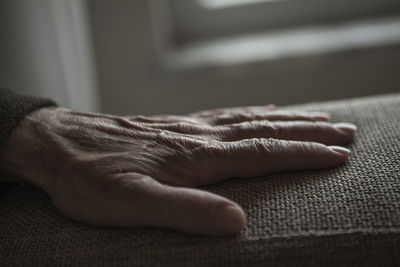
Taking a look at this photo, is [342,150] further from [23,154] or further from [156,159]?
[23,154]

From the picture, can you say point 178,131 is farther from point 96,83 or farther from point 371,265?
point 96,83

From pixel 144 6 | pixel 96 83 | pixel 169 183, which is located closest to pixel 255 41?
pixel 144 6

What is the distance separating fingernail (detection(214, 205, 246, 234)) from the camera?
0.48 m

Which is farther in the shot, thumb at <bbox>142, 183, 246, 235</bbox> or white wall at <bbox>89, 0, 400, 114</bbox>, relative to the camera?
white wall at <bbox>89, 0, 400, 114</bbox>

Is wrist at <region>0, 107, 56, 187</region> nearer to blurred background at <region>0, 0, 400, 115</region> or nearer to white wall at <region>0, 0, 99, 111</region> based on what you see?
white wall at <region>0, 0, 99, 111</region>

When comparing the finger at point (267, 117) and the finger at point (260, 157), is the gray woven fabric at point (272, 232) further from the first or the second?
the finger at point (267, 117)

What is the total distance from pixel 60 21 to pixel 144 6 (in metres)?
0.28

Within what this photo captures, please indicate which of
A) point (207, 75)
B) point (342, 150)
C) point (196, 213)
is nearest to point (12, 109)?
point (196, 213)

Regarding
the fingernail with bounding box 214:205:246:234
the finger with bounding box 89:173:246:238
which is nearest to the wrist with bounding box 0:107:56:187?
the finger with bounding box 89:173:246:238

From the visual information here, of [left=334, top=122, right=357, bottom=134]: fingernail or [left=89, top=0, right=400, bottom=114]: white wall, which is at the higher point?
[left=334, top=122, right=357, bottom=134]: fingernail

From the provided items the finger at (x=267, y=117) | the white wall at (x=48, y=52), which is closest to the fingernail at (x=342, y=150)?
the finger at (x=267, y=117)

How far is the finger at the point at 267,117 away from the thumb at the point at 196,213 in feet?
0.86

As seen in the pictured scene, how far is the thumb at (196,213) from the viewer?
49 centimetres

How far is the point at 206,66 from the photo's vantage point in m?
1.40
